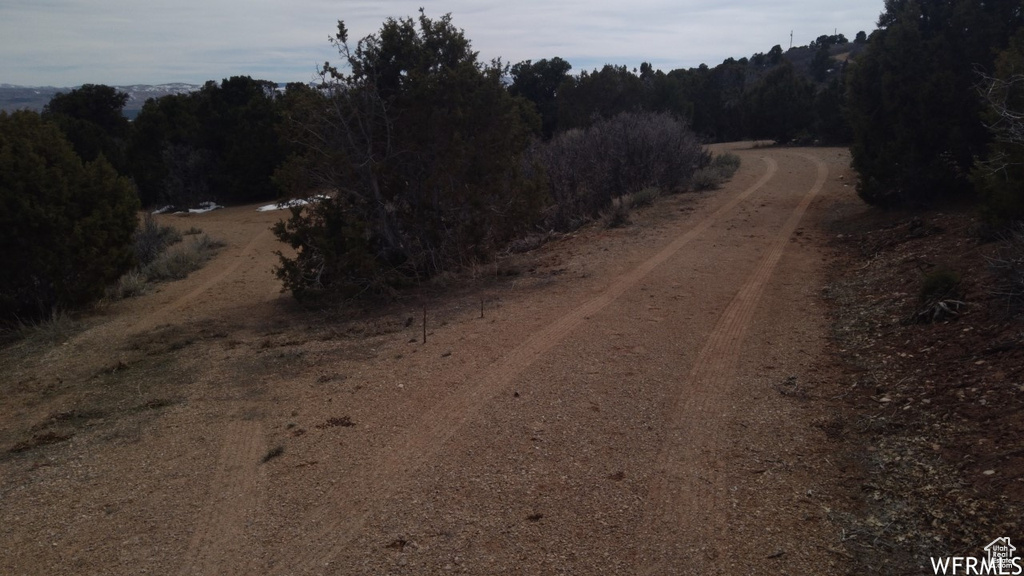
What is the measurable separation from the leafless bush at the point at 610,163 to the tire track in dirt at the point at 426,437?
9656 mm

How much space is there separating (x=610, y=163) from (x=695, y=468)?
16.5m

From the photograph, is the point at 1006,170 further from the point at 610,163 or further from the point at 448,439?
the point at 610,163

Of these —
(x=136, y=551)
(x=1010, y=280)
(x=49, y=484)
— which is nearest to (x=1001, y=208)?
(x=1010, y=280)

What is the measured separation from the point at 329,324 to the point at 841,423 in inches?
280

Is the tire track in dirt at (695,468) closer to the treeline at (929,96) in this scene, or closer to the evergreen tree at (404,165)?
the evergreen tree at (404,165)

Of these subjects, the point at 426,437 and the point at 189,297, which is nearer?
the point at 426,437

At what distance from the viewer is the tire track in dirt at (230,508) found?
13.0ft

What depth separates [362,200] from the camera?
11.9 m

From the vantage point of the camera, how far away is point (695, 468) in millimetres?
4824

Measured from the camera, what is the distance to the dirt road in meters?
4.04

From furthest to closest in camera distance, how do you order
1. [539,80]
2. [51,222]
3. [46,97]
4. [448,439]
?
[46,97] → [539,80] → [51,222] → [448,439]

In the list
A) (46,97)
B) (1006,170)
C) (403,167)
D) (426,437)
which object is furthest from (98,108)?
(46,97)

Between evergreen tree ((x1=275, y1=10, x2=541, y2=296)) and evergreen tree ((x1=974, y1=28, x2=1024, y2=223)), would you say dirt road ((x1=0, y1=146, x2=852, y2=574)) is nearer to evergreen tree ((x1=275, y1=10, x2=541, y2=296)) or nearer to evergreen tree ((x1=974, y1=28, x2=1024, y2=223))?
evergreen tree ((x1=275, y1=10, x2=541, y2=296))

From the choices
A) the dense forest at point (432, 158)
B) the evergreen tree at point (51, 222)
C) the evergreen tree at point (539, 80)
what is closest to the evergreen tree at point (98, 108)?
the evergreen tree at point (539, 80)
